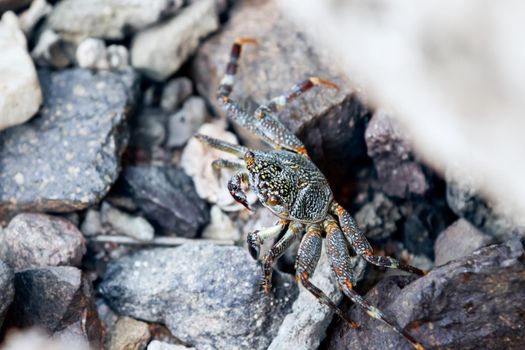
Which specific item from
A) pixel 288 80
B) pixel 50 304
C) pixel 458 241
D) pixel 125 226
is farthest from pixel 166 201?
pixel 458 241

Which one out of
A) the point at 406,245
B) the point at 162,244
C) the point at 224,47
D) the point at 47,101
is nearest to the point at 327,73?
the point at 224,47

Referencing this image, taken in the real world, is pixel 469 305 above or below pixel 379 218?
above

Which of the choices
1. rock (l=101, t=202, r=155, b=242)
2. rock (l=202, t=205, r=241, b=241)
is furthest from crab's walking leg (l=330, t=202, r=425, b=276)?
rock (l=101, t=202, r=155, b=242)

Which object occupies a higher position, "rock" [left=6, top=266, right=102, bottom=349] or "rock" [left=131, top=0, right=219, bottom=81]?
"rock" [left=131, top=0, right=219, bottom=81]

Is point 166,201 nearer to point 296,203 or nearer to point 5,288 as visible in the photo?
point 296,203

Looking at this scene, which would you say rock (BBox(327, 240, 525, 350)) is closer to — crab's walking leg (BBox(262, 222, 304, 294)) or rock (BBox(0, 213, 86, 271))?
crab's walking leg (BBox(262, 222, 304, 294))

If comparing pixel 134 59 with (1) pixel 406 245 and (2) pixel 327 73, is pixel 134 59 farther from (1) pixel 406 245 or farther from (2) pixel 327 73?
(1) pixel 406 245
